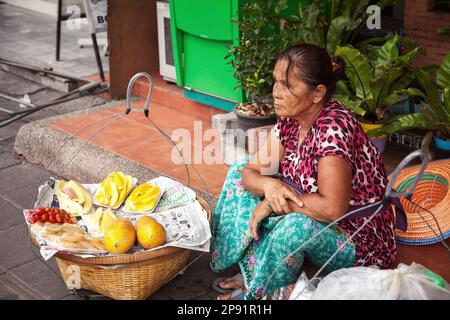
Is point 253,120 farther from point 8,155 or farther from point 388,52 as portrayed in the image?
point 8,155

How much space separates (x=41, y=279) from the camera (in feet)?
12.4

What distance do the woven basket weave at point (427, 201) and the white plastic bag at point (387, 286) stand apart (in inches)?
40.1

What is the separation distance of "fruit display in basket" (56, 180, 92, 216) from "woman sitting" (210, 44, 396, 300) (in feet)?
2.91

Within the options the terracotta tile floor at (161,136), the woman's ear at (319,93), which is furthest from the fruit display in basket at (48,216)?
the woman's ear at (319,93)

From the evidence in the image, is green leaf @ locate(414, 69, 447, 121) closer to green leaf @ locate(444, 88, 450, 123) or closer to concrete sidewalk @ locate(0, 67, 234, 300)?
green leaf @ locate(444, 88, 450, 123)

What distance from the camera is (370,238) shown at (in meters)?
3.21

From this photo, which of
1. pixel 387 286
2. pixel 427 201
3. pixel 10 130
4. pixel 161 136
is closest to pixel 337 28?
pixel 427 201

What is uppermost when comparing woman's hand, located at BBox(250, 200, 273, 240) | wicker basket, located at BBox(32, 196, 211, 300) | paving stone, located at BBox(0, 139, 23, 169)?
woman's hand, located at BBox(250, 200, 273, 240)

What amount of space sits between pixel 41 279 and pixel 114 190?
0.66 meters

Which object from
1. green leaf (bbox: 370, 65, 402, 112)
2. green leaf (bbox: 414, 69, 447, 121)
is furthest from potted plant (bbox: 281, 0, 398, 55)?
green leaf (bbox: 414, 69, 447, 121)

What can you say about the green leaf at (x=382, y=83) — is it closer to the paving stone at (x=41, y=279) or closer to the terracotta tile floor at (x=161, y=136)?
the terracotta tile floor at (x=161, y=136)

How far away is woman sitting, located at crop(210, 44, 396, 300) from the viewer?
3.02 metres

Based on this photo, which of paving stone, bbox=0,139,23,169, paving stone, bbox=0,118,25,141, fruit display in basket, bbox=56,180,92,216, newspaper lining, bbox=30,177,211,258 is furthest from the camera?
paving stone, bbox=0,118,25,141

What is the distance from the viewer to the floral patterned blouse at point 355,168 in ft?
9.95
